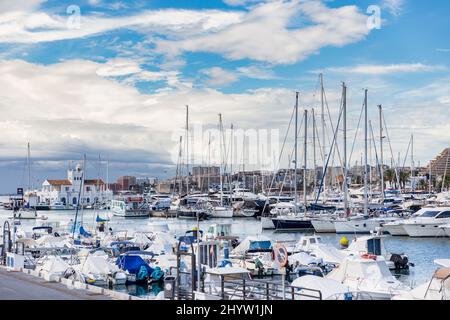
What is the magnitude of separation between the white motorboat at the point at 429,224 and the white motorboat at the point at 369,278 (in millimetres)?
39141

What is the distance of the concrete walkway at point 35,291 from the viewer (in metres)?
24.0

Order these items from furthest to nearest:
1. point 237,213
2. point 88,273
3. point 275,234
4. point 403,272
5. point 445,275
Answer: point 237,213 < point 275,234 < point 403,272 < point 88,273 < point 445,275

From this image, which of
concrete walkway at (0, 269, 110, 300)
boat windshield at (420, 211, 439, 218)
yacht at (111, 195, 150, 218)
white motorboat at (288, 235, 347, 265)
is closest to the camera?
concrete walkway at (0, 269, 110, 300)

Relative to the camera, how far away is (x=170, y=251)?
53.0m

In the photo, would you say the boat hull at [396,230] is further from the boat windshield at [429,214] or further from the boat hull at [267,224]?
the boat hull at [267,224]

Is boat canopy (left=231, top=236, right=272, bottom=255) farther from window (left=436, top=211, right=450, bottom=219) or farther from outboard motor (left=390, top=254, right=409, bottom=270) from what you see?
window (left=436, top=211, right=450, bottom=219)

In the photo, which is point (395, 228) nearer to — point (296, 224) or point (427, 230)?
point (427, 230)

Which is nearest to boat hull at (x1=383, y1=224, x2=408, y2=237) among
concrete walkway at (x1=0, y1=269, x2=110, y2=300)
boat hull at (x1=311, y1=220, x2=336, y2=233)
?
boat hull at (x1=311, y1=220, x2=336, y2=233)

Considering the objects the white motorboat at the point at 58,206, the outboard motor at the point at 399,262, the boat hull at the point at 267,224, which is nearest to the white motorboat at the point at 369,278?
the outboard motor at the point at 399,262

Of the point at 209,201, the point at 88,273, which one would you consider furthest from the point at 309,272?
the point at 209,201

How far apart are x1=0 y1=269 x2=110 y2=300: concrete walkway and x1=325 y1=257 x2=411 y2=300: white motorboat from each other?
13143 mm

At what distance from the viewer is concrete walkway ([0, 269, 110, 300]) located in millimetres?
24031
